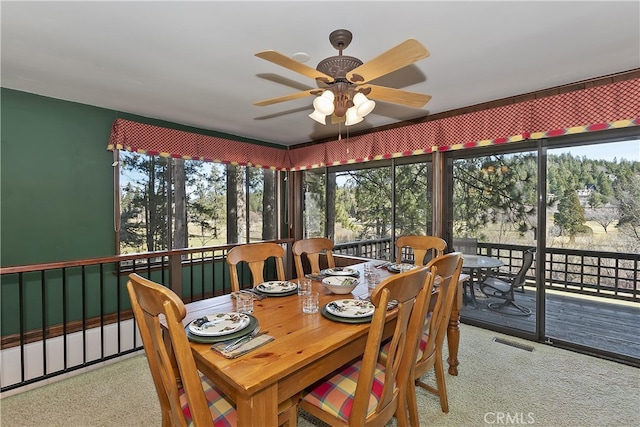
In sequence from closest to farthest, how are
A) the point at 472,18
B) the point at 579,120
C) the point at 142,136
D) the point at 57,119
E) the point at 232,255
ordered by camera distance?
1. the point at 472,18
2. the point at 232,255
3. the point at 579,120
4. the point at 57,119
5. the point at 142,136

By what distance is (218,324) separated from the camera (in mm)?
1401

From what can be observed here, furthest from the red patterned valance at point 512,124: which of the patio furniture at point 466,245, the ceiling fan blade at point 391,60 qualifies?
the ceiling fan blade at point 391,60

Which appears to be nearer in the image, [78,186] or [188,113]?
[78,186]

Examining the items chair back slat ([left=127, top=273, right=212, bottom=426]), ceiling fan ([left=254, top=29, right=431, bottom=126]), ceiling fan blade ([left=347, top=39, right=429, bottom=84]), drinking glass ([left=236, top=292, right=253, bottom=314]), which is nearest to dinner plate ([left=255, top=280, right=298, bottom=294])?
drinking glass ([left=236, top=292, right=253, bottom=314])

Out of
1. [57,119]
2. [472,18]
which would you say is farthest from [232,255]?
[57,119]

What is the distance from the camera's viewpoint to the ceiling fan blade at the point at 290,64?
1428 mm

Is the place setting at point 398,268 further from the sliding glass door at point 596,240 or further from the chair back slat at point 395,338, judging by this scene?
the sliding glass door at point 596,240

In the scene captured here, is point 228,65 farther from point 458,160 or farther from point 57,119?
point 458,160

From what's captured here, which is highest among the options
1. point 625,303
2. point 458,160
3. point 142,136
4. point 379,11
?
point 379,11

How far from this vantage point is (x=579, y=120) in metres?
2.61

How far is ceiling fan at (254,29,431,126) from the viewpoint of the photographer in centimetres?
153

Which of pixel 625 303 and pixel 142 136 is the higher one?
pixel 142 136

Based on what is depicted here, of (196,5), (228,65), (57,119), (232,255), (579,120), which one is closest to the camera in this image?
(196,5)

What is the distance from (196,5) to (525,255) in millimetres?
3571
